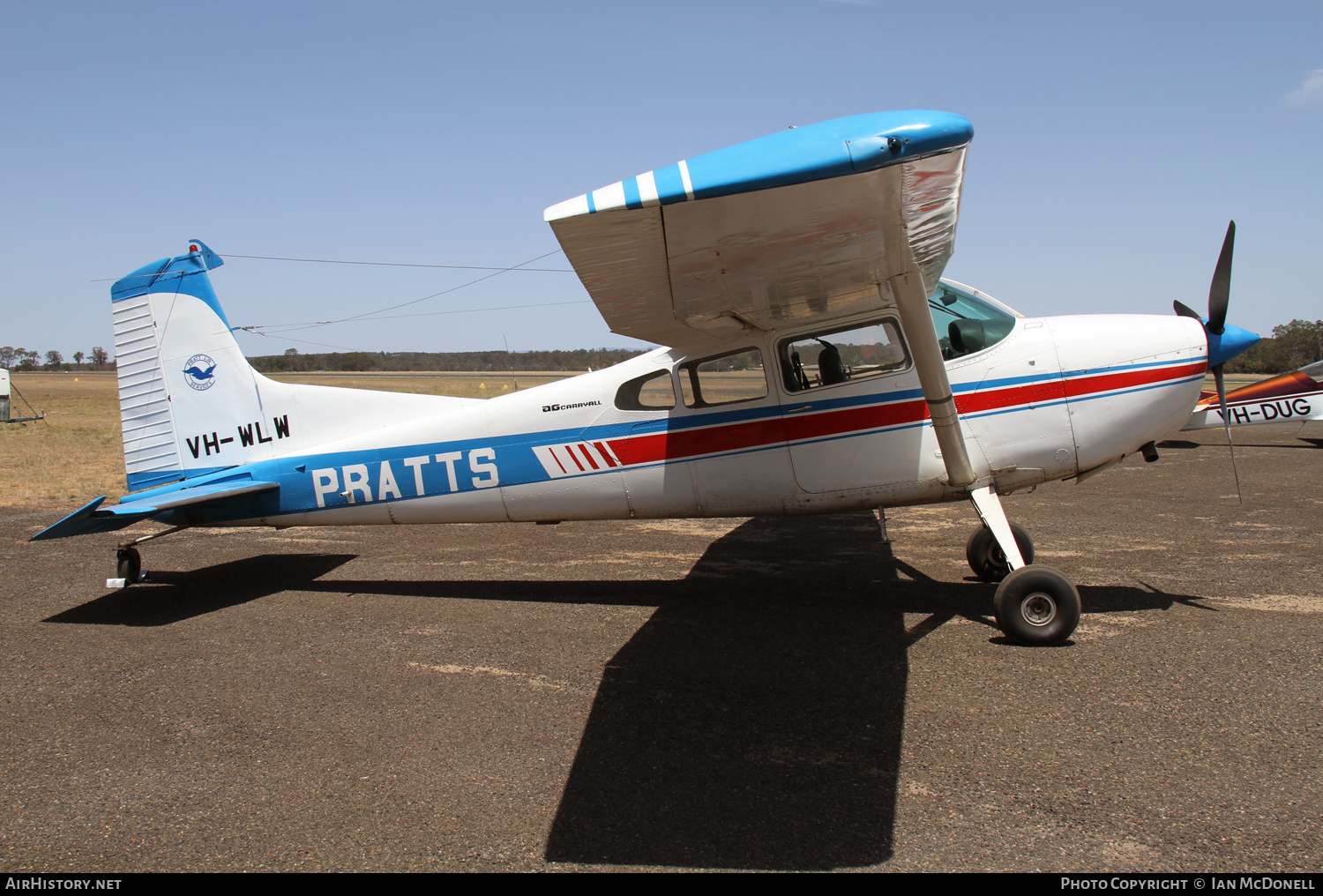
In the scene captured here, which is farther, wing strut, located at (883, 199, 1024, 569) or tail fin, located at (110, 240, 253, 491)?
tail fin, located at (110, 240, 253, 491)

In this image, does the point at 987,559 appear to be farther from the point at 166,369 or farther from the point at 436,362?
the point at 436,362

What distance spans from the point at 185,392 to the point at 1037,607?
7.48 meters

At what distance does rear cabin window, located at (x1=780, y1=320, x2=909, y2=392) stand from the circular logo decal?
5.37 metres

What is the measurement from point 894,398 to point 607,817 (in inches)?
146

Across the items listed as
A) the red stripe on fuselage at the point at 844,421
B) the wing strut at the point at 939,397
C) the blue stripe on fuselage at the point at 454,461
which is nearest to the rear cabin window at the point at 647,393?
the blue stripe on fuselage at the point at 454,461

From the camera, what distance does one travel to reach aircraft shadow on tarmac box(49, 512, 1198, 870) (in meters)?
3.05

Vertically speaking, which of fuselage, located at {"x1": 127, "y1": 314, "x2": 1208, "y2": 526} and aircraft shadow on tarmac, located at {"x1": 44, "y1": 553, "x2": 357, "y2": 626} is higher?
fuselage, located at {"x1": 127, "y1": 314, "x2": 1208, "y2": 526}

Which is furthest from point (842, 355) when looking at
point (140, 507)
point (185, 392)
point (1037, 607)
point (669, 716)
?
point (185, 392)

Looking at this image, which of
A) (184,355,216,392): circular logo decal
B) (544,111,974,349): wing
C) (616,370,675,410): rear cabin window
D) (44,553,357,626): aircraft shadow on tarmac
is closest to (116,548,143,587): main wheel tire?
(44,553,357,626): aircraft shadow on tarmac

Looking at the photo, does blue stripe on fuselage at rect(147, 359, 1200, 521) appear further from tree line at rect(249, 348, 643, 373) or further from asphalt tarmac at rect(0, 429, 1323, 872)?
tree line at rect(249, 348, 643, 373)

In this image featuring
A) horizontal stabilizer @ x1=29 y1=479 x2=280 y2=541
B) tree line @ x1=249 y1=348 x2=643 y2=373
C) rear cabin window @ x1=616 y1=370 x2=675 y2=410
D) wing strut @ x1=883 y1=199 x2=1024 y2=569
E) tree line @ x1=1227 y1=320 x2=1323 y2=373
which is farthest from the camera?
tree line @ x1=249 y1=348 x2=643 y2=373

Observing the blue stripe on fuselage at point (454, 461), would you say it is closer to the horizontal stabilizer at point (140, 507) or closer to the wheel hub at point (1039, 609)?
the horizontal stabilizer at point (140, 507)

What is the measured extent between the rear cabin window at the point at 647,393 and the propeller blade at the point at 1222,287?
397cm
